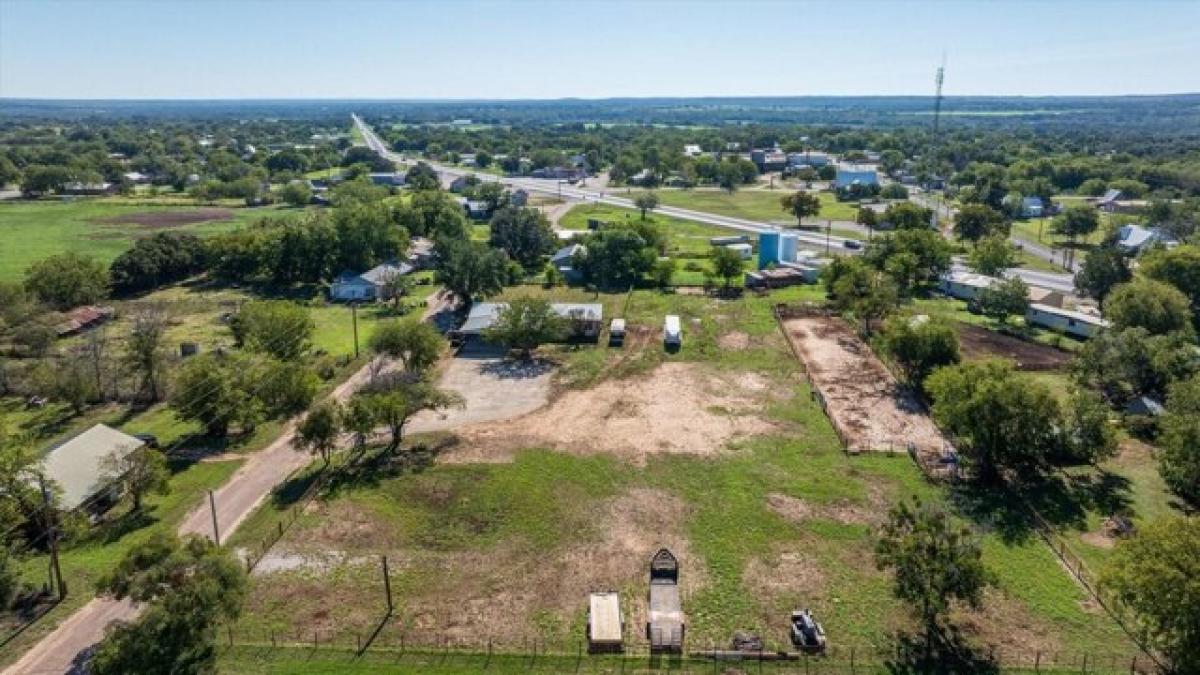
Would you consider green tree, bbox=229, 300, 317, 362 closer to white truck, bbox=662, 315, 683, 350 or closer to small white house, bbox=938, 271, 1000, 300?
white truck, bbox=662, 315, 683, 350

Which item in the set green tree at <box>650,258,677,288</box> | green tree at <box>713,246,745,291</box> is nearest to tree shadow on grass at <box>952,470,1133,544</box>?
green tree at <box>713,246,745,291</box>

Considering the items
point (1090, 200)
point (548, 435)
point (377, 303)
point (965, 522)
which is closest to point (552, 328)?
point (548, 435)

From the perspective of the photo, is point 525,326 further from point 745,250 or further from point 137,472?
point 745,250

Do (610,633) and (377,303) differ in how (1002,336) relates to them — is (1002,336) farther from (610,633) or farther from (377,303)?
(377,303)

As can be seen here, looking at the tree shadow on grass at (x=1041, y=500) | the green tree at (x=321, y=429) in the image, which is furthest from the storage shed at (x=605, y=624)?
the tree shadow on grass at (x=1041, y=500)

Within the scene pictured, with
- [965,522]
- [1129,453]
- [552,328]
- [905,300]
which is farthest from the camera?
[905,300]

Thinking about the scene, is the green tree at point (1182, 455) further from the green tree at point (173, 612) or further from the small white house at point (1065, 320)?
the green tree at point (173, 612)

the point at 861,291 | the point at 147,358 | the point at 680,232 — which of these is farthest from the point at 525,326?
the point at 680,232

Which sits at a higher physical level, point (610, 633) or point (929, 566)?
point (929, 566)
